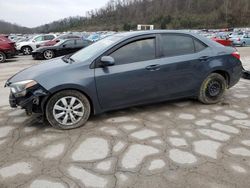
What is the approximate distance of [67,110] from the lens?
412 centimetres

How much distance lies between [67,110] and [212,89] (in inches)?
115

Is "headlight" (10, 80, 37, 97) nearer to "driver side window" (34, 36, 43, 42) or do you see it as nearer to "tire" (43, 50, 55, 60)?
"tire" (43, 50, 55, 60)

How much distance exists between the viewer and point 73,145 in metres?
3.65

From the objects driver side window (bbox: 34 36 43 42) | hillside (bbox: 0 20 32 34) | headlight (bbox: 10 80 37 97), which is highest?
hillside (bbox: 0 20 32 34)

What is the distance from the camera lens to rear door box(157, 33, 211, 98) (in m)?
4.68

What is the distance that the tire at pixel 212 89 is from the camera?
516 centimetres

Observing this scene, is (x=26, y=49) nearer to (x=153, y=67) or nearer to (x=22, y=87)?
(x=22, y=87)

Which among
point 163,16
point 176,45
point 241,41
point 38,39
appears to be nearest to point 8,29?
point 163,16

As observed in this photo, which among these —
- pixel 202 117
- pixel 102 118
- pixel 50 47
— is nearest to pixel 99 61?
pixel 102 118

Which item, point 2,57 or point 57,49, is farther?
point 57,49

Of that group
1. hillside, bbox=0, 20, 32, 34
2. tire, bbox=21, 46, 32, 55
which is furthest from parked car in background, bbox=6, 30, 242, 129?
hillside, bbox=0, 20, 32, 34

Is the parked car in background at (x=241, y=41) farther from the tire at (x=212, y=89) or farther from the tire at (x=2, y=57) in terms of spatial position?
the tire at (x=212, y=89)

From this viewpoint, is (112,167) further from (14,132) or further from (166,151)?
(14,132)

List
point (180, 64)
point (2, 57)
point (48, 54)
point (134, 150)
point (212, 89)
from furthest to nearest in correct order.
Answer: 1. point (48, 54)
2. point (2, 57)
3. point (212, 89)
4. point (180, 64)
5. point (134, 150)
